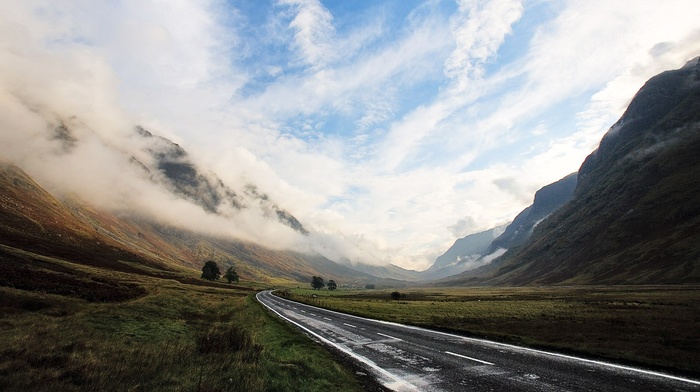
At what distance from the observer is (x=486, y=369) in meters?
11.8

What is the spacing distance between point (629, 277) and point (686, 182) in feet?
266

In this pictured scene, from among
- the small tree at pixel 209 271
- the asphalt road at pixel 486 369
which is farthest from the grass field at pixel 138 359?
the small tree at pixel 209 271

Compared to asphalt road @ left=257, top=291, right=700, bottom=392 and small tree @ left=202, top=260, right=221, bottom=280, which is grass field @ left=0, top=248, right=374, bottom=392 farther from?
small tree @ left=202, top=260, right=221, bottom=280

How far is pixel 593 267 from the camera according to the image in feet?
538

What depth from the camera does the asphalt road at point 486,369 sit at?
9.62 metres

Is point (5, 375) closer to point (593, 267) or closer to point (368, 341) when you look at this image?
point (368, 341)

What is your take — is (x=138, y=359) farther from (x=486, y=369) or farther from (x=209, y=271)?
(x=209, y=271)

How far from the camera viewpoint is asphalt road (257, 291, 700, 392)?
962 centimetres

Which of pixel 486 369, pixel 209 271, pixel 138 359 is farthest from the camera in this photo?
pixel 209 271

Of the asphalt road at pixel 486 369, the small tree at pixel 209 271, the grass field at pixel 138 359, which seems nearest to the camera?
the grass field at pixel 138 359

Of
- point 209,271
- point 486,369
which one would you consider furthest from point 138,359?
point 209,271

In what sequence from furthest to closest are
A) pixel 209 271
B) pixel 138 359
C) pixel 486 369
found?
pixel 209 271 → pixel 486 369 → pixel 138 359

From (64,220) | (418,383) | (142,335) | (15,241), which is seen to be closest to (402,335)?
(418,383)

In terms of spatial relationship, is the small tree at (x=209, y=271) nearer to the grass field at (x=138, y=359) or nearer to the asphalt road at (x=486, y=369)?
the grass field at (x=138, y=359)
